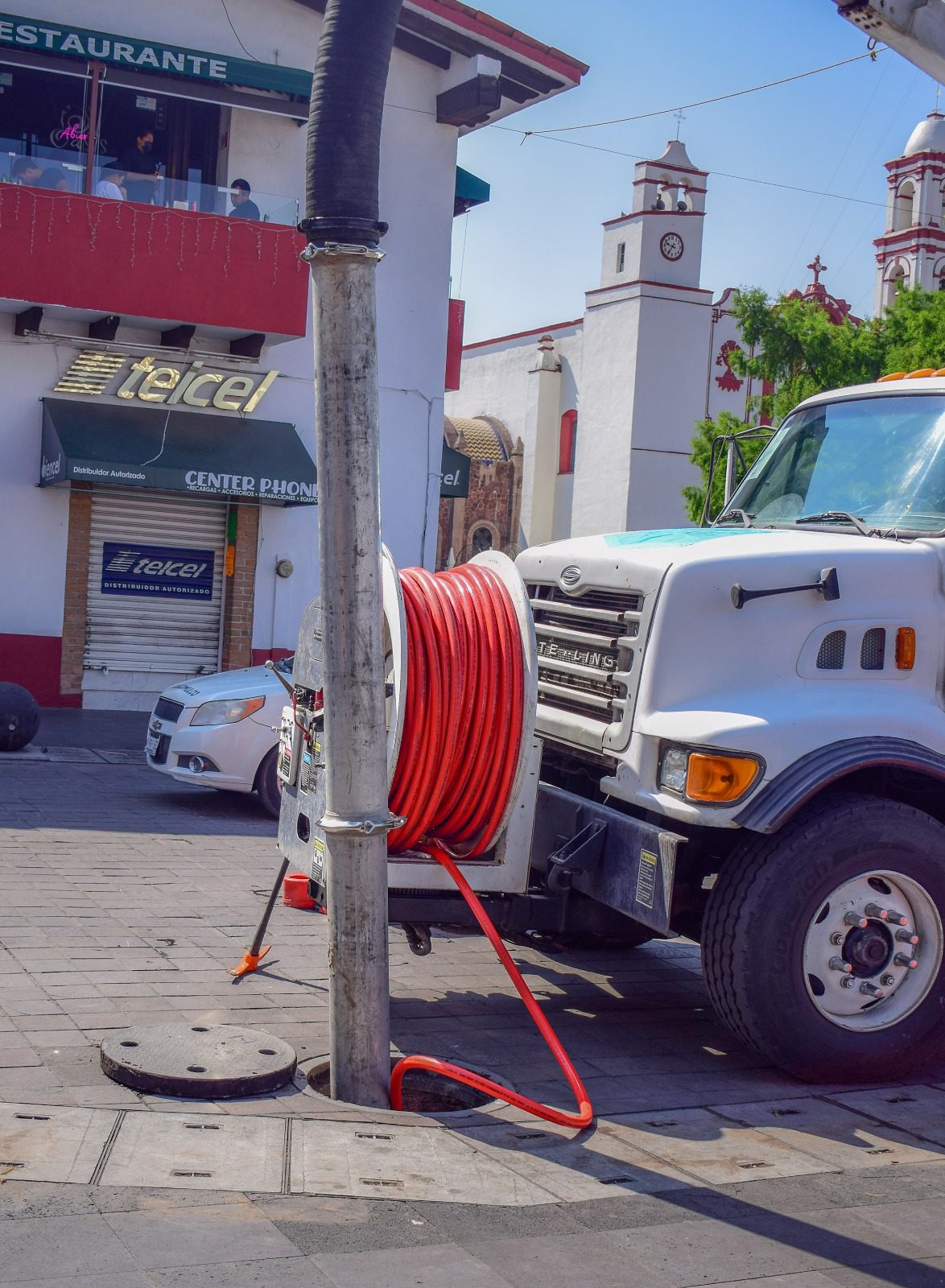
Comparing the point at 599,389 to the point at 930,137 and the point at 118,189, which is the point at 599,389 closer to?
the point at 930,137

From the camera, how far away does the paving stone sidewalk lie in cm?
411

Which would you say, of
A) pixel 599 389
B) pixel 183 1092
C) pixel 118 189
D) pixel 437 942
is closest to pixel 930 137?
pixel 599 389

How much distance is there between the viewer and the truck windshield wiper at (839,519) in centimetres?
660

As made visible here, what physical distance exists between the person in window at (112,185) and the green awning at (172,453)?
A: 2.55 meters

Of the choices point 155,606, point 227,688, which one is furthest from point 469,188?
point 227,688

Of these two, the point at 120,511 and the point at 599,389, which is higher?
the point at 599,389

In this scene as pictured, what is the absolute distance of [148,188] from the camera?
18.4m

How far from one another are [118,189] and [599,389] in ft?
80.0

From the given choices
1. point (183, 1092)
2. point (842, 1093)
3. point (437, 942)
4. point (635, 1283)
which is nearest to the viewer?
point (635, 1283)

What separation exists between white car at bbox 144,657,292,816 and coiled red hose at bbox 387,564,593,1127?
572cm

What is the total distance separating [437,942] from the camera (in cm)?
813

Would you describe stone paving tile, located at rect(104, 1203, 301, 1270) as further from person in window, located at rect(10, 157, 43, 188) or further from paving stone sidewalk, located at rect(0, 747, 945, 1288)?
person in window, located at rect(10, 157, 43, 188)

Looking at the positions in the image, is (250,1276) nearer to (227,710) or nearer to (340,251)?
(340,251)

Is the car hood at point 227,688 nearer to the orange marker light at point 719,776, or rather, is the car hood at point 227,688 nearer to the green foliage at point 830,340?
the orange marker light at point 719,776
